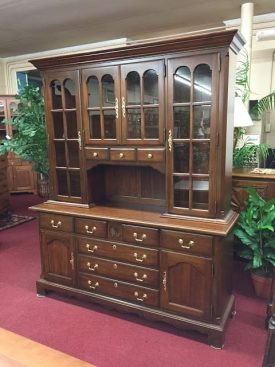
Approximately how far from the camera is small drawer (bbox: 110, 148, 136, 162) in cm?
226

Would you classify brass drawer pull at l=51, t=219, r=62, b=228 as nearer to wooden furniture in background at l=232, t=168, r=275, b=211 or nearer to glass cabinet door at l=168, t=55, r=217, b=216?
glass cabinet door at l=168, t=55, r=217, b=216

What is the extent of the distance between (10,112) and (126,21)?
9.88 feet


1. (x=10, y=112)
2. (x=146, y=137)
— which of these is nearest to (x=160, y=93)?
(x=146, y=137)

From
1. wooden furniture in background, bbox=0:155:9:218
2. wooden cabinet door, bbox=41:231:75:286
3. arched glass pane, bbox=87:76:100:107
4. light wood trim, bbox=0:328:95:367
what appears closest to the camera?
light wood trim, bbox=0:328:95:367

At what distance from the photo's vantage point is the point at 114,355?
1.99 m

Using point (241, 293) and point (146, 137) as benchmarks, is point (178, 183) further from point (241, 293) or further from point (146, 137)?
point (241, 293)

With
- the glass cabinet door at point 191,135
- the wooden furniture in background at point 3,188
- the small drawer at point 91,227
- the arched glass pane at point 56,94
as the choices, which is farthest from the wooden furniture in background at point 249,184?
the wooden furniture in background at point 3,188

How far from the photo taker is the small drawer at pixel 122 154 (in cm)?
226

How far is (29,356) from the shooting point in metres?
1.41

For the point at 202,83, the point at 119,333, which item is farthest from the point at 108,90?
the point at 119,333

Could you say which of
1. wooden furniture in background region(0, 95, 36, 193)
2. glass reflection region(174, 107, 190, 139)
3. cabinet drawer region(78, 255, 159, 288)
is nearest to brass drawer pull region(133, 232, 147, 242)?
cabinet drawer region(78, 255, 159, 288)

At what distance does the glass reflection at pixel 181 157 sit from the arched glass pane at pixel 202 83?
0.33 meters

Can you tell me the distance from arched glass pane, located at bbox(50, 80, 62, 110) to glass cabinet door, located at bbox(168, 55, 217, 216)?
38.1 inches

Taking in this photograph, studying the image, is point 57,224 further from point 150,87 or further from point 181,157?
point 150,87
